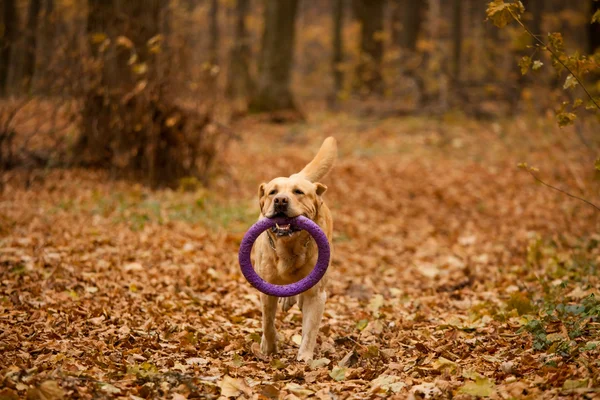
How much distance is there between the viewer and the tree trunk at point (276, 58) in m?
18.9

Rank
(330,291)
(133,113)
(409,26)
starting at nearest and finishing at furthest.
Answer: 1. (330,291)
2. (133,113)
3. (409,26)

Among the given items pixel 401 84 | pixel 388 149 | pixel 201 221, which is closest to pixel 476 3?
pixel 401 84

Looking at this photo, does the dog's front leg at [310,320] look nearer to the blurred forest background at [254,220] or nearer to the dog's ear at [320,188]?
the blurred forest background at [254,220]

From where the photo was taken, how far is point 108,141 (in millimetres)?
10336

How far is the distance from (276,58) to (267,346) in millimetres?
15204

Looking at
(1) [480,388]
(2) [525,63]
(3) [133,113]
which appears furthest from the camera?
(3) [133,113]

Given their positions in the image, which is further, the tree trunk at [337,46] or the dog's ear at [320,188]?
the tree trunk at [337,46]

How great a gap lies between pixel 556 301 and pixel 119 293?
13.1 ft

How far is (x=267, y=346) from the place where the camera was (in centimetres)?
473

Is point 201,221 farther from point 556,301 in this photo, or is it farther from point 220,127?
point 556,301

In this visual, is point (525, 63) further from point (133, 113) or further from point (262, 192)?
point (133, 113)

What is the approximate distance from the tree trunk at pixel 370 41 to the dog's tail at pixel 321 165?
50.5ft

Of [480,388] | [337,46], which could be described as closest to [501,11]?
[480,388]

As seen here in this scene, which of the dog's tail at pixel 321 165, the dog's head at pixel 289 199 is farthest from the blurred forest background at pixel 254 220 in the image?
the dog's tail at pixel 321 165
